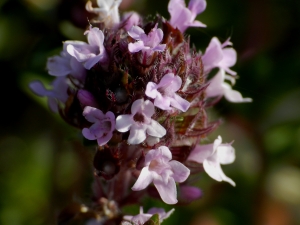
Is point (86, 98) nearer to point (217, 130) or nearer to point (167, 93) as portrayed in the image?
point (167, 93)

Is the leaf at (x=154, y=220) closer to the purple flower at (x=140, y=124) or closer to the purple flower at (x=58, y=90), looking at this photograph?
the purple flower at (x=140, y=124)

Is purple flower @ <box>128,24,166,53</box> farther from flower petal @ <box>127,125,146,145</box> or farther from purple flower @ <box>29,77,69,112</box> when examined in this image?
purple flower @ <box>29,77,69,112</box>

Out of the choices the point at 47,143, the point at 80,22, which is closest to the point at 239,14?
the point at 80,22

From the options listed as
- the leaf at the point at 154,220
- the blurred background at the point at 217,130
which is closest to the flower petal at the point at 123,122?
the leaf at the point at 154,220

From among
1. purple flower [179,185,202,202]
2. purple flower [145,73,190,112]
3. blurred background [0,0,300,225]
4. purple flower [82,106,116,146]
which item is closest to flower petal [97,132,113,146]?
purple flower [82,106,116,146]

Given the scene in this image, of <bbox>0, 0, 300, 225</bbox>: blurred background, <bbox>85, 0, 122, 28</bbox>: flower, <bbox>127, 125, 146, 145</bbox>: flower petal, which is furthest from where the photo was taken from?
<bbox>0, 0, 300, 225</bbox>: blurred background

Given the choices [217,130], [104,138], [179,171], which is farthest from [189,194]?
[217,130]
